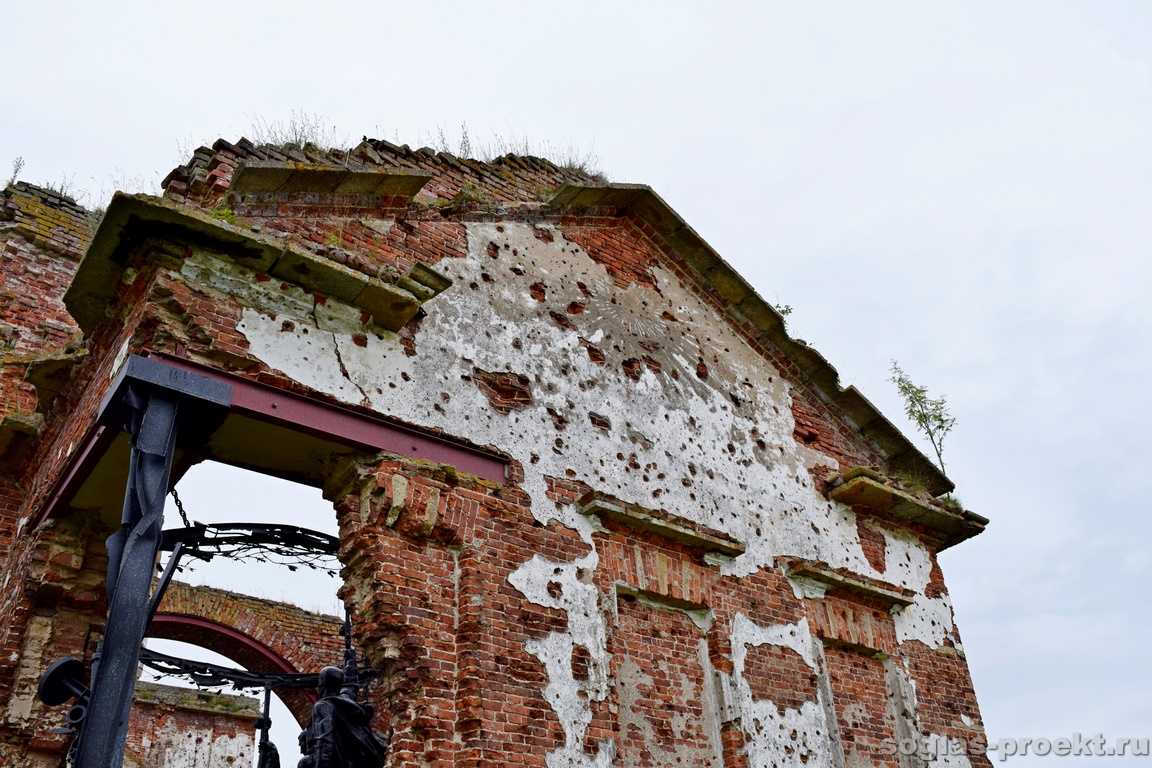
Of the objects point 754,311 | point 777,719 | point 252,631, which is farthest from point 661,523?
point 252,631

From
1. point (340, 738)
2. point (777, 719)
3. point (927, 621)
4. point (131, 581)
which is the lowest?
point (340, 738)

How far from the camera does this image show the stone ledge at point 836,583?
26.6 feet

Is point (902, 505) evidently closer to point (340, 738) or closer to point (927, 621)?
point (927, 621)

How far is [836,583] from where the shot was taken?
27.5 ft

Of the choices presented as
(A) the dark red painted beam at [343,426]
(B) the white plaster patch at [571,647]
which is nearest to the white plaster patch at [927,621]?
(B) the white plaster patch at [571,647]

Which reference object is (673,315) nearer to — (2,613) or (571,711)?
(571,711)

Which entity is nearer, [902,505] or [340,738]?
[340,738]

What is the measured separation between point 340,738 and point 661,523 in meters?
2.86

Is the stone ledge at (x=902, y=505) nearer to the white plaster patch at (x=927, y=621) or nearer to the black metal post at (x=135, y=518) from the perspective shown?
the white plaster patch at (x=927, y=621)

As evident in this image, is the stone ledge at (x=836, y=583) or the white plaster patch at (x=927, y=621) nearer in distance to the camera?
the stone ledge at (x=836, y=583)

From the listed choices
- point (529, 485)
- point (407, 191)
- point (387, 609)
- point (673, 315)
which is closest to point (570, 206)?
point (673, 315)

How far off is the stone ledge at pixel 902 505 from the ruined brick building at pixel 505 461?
1.7 inches

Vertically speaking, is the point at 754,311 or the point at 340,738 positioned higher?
the point at 754,311

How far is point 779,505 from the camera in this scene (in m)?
8.49
